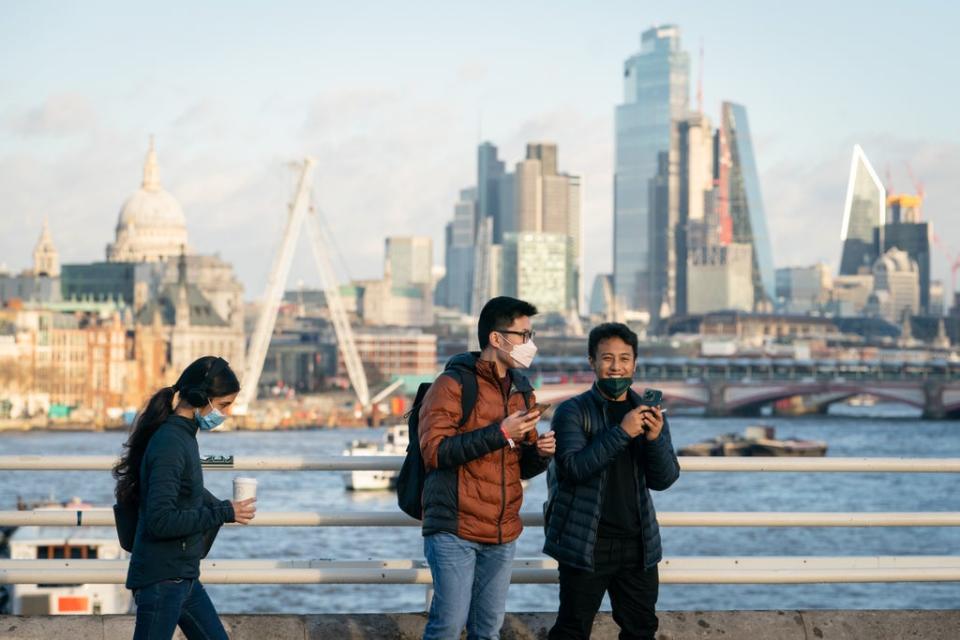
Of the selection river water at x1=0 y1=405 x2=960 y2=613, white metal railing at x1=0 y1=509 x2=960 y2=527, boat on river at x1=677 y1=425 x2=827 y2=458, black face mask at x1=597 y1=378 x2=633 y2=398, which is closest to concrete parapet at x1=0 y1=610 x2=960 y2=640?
white metal railing at x1=0 y1=509 x2=960 y2=527

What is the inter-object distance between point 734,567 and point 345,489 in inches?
1853

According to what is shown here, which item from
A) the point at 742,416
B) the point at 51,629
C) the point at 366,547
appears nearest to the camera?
the point at 51,629

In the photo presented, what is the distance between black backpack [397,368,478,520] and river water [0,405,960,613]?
57.4ft

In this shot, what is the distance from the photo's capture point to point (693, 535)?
38.7 metres

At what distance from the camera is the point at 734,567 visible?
6.80 m

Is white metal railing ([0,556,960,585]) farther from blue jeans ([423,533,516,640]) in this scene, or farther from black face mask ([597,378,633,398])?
black face mask ([597,378,633,398])

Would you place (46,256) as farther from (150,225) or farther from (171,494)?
(171,494)

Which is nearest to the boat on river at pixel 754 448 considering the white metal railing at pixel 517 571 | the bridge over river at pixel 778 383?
the bridge over river at pixel 778 383

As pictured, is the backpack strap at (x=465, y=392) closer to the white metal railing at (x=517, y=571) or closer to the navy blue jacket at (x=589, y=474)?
the navy blue jacket at (x=589, y=474)

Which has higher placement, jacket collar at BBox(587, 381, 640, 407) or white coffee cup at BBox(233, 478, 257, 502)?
A: jacket collar at BBox(587, 381, 640, 407)

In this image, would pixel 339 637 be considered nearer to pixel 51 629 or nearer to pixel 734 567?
pixel 51 629

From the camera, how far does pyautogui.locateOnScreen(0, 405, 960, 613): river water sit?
27438mm

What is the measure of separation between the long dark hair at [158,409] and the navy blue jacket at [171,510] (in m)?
0.03

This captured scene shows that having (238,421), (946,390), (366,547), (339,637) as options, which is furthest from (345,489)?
(946,390)
